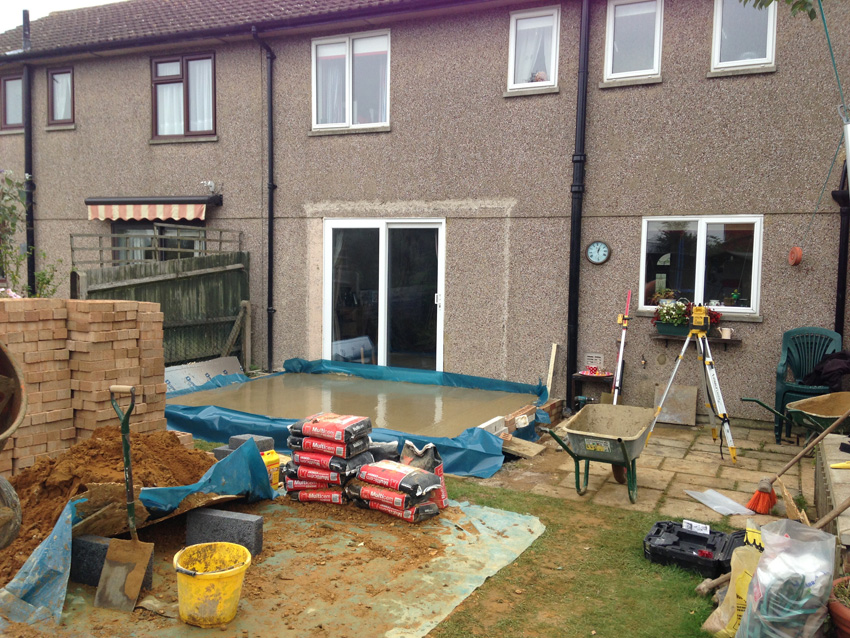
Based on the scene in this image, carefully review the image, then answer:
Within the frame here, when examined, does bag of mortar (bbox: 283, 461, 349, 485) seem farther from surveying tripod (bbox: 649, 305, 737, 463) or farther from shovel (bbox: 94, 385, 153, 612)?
surveying tripod (bbox: 649, 305, 737, 463)

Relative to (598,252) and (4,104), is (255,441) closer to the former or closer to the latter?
(598,252)

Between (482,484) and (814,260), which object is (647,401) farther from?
(482,484)

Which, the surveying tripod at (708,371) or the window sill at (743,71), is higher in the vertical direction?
the window sill at (743,71)

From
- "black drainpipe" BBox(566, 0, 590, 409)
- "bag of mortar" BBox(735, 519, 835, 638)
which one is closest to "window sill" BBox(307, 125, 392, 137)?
"black drainpipe" BBox(566, 0, 590, 409)

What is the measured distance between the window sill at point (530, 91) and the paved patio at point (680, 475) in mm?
4572

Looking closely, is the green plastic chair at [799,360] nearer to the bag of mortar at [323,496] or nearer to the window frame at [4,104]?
the bag of mortar at [323,496]

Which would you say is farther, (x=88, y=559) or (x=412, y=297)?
(x=412, y=297)

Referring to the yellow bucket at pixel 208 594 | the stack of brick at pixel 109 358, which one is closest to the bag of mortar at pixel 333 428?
the stack of brick at pixel 109 358

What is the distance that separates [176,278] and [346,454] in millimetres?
5579

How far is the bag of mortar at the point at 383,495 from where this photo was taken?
5219 mm

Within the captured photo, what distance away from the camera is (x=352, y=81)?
34.1 feet

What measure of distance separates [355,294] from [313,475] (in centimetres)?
532

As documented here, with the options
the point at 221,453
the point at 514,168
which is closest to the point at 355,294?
the point at 514,168

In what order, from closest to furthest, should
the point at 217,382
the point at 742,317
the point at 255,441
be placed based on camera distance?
1. the point at 255,441
2. the point at 742,317
3. the point at 217,382
